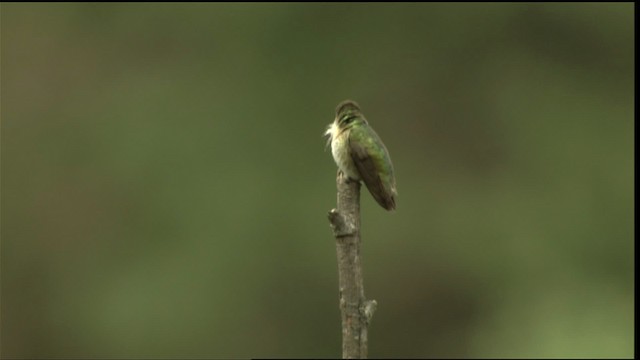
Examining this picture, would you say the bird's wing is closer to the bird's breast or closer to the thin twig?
the bird's breast

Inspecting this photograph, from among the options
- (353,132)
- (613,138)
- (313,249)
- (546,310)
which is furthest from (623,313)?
(353,132)

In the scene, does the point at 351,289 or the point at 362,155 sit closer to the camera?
the point at 351,289

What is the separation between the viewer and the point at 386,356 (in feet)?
31.0

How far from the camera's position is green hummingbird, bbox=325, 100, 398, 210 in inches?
93.0

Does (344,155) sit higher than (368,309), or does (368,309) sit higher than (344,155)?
(344,155)

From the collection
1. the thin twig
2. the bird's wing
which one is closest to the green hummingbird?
the bird's wing


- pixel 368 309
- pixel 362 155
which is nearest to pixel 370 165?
pixel 362 155

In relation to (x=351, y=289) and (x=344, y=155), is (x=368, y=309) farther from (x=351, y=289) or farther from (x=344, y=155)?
(x=344, y=155)

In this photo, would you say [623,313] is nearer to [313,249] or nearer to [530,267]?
[530,267]

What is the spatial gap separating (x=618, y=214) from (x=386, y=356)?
7.76ft

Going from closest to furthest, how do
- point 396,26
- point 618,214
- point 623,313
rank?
point 623,313 → point 618,214 → point 396,26

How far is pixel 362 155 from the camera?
2.38 meters

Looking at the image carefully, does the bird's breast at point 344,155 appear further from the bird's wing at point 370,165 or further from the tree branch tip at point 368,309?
the tree branch tip at point 368,309

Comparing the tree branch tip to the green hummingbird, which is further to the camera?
the green hummingbird
